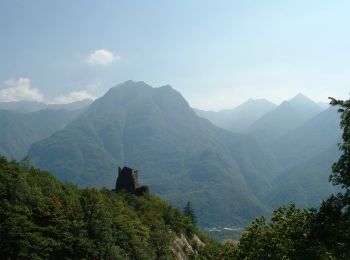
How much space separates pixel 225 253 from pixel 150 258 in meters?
39.8

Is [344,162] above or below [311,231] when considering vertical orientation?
above

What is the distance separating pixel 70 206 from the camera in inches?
2490

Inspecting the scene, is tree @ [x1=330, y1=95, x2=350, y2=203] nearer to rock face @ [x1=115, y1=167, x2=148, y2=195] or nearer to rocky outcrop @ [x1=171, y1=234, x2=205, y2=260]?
rocky outcrop @ [x1=171, y1=234, x2=205, y2=260]

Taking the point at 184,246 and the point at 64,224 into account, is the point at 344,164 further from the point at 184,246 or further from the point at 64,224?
the point at 184,246

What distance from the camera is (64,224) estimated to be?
195ft

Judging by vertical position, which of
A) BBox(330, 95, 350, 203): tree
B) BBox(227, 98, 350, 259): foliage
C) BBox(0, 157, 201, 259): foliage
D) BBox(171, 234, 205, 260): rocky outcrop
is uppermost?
BBox(330, 95, 350, 203): tree

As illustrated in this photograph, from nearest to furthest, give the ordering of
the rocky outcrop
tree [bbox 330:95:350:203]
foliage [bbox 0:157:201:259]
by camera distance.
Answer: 1. tree [bbox 330:95:350:203]
2. foliage [bbox 0:157:201:259]
3. the rocky outcrop

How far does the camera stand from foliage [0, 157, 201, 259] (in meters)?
55.4

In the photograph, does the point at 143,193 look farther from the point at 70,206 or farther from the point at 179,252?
the point at 70,206

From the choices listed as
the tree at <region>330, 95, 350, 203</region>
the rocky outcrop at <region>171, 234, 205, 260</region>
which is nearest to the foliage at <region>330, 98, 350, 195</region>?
the tree at <region>330, 95, 350, 203</region>

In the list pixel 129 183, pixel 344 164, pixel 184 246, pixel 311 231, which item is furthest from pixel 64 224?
pixel 344 164

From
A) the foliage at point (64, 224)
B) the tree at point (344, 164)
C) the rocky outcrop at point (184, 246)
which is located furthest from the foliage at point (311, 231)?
the rocky outcrop at point (184, 246)

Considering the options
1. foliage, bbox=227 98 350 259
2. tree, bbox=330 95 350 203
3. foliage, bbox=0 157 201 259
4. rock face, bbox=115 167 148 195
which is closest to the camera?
foliage, bbox=227 98 350 259

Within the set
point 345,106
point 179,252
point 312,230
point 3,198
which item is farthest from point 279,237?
point 179,252
